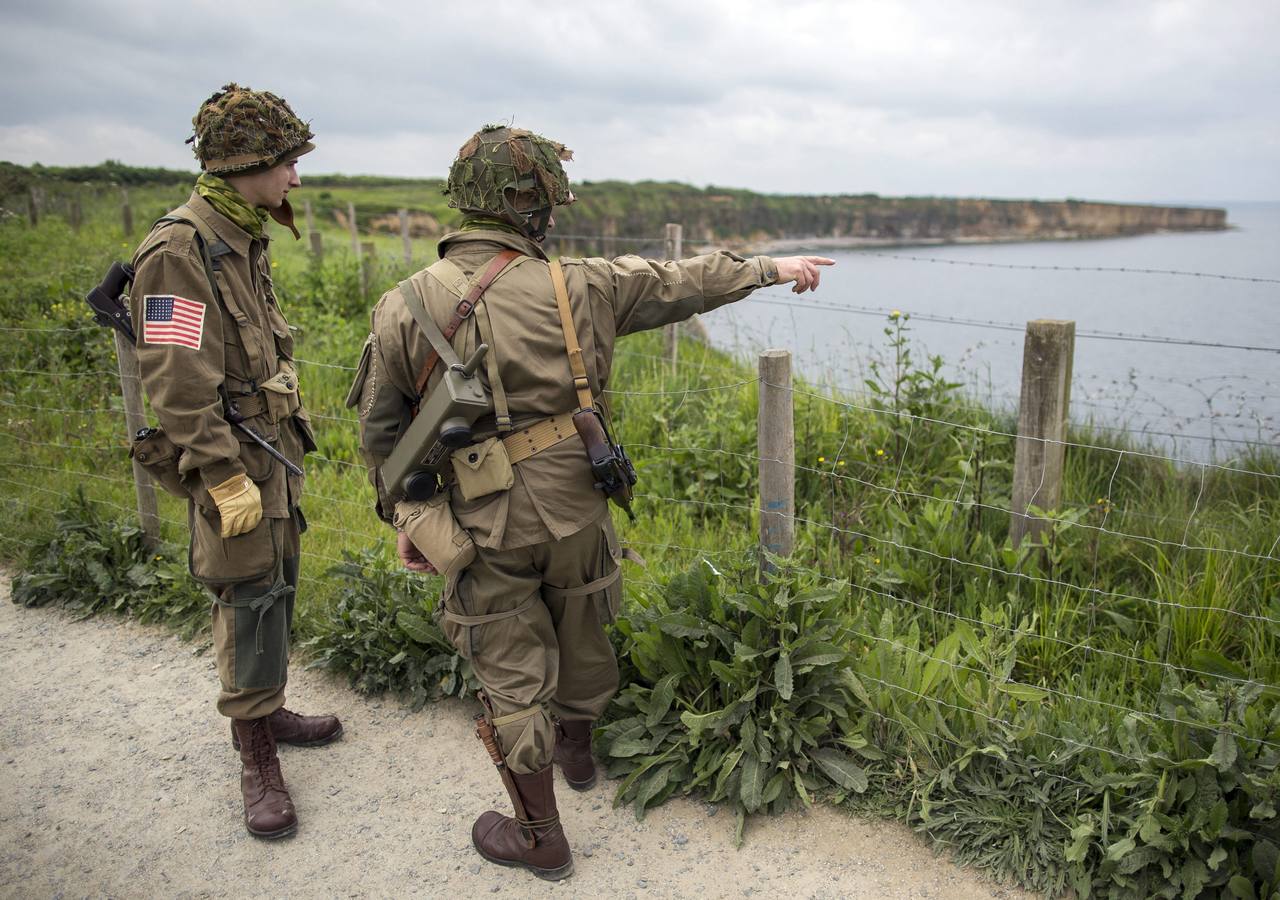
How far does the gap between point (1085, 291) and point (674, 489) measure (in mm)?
6980

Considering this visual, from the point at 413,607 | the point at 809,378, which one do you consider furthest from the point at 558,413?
the point at 809,378

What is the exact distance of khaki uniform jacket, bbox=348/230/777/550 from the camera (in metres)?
2.67

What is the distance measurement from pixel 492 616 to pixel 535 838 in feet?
2.52

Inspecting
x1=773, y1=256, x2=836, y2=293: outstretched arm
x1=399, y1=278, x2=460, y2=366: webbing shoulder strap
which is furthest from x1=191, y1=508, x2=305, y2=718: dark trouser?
x1=773, y1=256, x2=836, y2=293: outstretched arm

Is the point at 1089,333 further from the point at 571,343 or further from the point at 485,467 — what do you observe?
the point at 485,467

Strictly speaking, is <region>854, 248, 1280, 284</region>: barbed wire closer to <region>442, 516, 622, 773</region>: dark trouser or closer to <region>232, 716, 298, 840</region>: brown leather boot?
<region>442, 516, 622, 773</region>: dark trouser

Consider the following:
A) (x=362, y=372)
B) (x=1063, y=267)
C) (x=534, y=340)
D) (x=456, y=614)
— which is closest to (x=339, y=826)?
(x=456, y=614)

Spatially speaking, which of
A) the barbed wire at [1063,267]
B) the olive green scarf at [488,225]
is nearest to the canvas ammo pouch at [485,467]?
the olive green scarf at [488,225]

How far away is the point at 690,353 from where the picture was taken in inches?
335

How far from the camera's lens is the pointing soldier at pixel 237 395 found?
2848 millimetres

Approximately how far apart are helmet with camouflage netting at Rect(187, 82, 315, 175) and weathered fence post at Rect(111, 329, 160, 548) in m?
1.74

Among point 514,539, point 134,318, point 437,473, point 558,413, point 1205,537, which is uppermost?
point 134,318

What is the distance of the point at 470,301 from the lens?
2637 millimetres

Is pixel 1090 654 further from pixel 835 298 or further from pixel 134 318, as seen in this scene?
pixel 835 298
